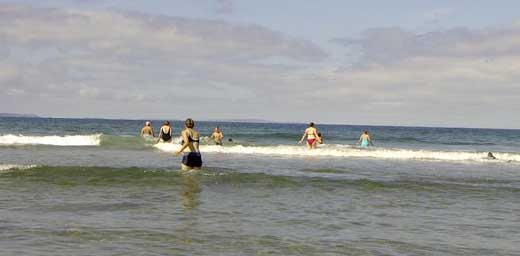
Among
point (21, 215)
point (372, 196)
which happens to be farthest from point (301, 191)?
point (21, 215)

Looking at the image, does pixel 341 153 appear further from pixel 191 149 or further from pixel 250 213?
pixel 250 213

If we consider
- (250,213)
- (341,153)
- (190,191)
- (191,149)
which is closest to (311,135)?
(341,153)

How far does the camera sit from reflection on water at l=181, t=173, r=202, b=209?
37.9ft

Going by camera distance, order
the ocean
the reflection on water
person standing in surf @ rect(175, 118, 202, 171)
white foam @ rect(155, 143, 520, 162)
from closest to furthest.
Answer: the ocean → the reflection on water → person standing in surf @ rect(175, 118, 202, 171) → white foam @ rect(155, 143, 520, 162)

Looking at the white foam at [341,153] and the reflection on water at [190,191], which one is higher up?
the white foam at [341,153]

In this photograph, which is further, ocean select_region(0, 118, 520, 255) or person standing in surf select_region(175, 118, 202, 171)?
person standing in surf select_region(175, 118, 202, 171)

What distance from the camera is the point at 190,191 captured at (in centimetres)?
1341

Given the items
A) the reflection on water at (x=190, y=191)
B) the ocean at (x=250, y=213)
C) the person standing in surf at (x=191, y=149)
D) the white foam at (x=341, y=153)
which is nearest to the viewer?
the ocean at (x=250, y=213)

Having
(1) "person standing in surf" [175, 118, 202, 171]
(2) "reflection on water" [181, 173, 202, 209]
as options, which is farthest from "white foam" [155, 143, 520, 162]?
(2) "reflection on water" [181, 173, 202, 209]

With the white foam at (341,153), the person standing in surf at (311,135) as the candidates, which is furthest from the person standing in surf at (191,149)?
the person standing in surf at (311,135)

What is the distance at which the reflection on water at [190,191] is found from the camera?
11559 mm

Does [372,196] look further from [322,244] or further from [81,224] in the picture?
[81,224]

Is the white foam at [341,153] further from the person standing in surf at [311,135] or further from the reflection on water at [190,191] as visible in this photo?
the reflection on water at [190,191]

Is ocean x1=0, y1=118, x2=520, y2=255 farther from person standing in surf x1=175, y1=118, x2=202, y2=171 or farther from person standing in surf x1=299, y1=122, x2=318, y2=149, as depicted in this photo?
person standing in surf x1=299, y1=122, x2=318, y2=149
